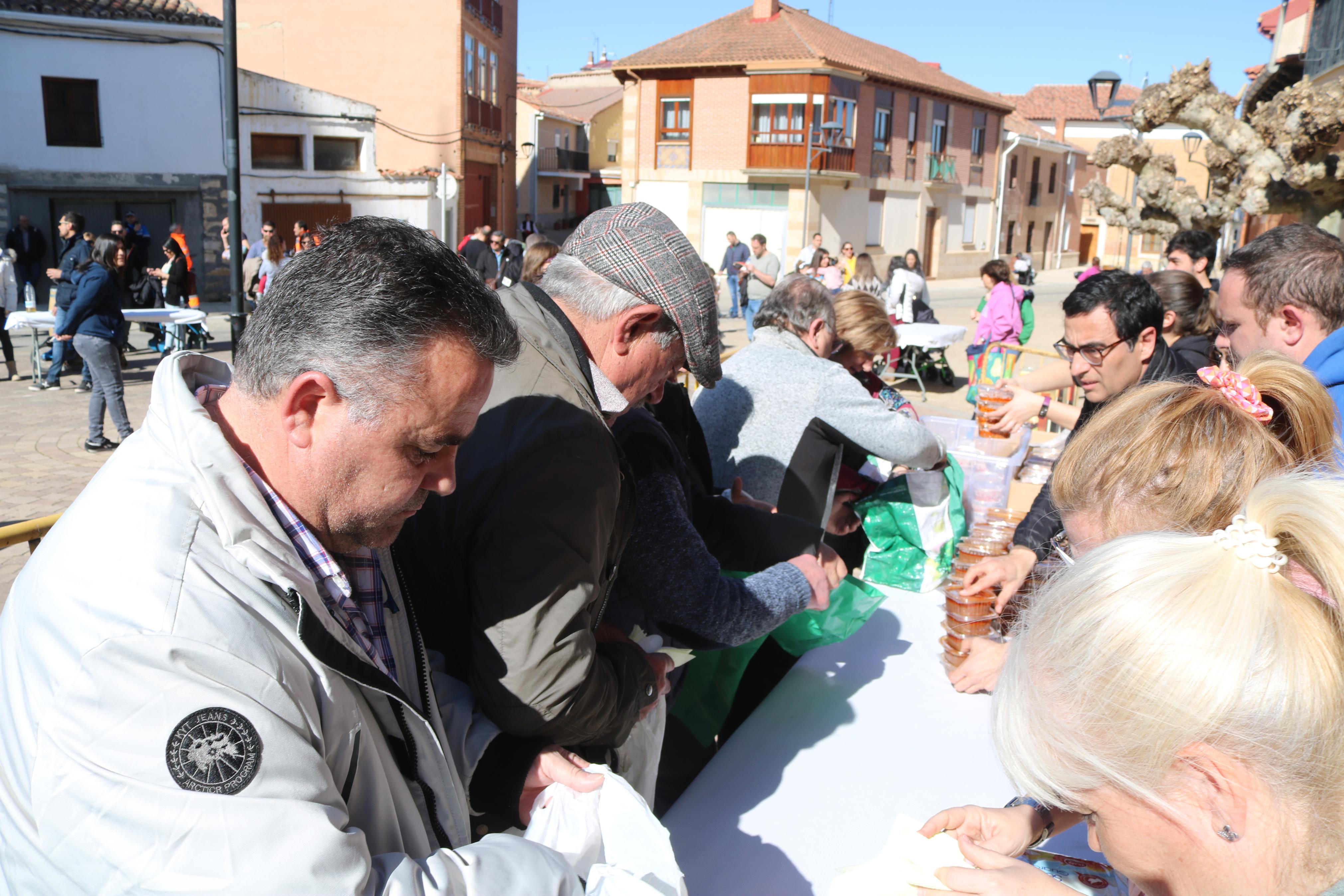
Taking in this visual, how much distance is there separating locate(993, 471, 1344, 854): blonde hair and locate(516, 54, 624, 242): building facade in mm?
36322

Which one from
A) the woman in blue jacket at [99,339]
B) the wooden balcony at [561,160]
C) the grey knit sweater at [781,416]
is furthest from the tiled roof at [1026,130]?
the grey knit sweater at [781,416]

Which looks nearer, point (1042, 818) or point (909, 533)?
point (1042, 818)

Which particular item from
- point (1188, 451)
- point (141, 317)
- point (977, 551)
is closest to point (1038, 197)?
point (141, 317)

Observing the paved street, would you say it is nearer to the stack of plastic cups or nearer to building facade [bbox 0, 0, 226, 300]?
the stack of plastic cups

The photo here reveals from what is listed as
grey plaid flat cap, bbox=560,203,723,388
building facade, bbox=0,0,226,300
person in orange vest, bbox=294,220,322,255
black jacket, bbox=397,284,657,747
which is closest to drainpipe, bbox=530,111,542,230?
person in orange vest, bbox=294,220,322,255

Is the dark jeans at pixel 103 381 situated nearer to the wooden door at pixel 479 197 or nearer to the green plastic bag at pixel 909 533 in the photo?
the green plastic bag at pixel 909 533

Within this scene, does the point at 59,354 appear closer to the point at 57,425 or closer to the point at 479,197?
the point at 57,425

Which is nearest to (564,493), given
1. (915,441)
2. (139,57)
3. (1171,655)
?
(1171,655)

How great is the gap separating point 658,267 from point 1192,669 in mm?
1163

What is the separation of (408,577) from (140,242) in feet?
47.4

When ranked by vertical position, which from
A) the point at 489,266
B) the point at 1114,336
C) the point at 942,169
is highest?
the point at 942,169

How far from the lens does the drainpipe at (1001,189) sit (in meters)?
37.4

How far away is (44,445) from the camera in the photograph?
7930mm

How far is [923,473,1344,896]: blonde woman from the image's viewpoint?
94 centimetres
